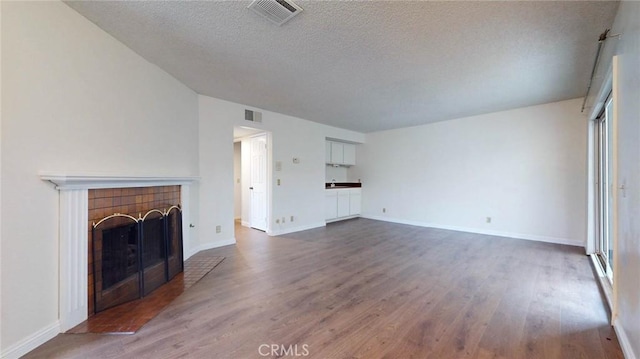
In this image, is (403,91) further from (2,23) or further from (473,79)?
(2,23)

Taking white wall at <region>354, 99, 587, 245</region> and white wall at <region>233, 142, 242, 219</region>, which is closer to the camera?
white wall at <region>354, 99, 587, 245</region>

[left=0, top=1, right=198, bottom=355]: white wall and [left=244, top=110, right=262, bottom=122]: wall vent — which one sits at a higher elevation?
[left=244, top=110, right=262, bottom=122]: wall vent

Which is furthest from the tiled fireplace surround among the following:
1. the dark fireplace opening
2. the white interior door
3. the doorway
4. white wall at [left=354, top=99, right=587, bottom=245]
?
white wall at [left=354, top=99, right=587, bottom=245]

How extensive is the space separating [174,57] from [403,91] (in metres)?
2.95

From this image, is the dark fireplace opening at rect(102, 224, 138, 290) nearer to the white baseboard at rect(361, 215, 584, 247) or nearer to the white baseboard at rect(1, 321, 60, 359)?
the white baseboard at rect(1, 321, 60, 359)

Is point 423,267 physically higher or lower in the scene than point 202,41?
lower

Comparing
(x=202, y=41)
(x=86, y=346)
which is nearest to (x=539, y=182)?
(x=202, y=41)

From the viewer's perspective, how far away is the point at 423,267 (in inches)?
128

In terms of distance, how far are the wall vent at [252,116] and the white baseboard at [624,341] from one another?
481cm

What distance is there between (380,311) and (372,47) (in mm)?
2452

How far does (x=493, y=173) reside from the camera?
197 inches

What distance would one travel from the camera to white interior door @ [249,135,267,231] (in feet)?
16.9

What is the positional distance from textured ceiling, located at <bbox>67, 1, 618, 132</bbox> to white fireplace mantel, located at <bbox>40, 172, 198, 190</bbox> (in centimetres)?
129

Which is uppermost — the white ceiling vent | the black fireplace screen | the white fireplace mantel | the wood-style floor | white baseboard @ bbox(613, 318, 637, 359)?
the white ceiling vent
